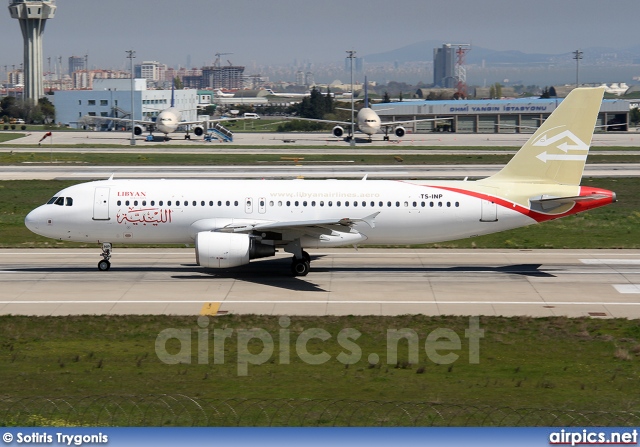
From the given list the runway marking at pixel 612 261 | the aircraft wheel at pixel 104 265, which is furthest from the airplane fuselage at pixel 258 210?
the runway marking at pixel 612 261

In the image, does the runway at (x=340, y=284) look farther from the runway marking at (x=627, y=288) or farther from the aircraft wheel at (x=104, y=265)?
the aircraft wheel at (x=104, y=265)

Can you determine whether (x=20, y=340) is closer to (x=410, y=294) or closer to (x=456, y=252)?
(x=410, y=294)

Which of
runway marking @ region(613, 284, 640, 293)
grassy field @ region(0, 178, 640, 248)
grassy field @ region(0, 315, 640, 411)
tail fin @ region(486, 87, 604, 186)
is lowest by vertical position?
grassy field @ region(0, 315, 640, 411)

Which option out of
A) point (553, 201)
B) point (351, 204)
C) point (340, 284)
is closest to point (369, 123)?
point (351, 204)

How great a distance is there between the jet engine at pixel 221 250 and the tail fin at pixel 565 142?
12437mm

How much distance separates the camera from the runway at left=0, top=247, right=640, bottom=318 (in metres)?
31.8

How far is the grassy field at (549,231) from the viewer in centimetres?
4666

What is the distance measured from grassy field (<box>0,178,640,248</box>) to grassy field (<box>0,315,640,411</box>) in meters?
17.4

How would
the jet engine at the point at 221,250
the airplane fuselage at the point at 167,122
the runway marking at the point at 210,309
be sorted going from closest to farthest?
the runway marking at the point at 210,309, the jet engine at the point at 221,250, the airplane fuselage at the point at 167,122

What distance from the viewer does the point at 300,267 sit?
123 ft

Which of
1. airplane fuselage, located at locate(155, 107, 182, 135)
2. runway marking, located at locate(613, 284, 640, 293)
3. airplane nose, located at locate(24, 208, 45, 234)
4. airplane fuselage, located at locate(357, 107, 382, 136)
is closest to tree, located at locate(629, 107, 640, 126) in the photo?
airplane fuselage, located at locate(357, 107, 382, 136)

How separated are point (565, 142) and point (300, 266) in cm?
1309

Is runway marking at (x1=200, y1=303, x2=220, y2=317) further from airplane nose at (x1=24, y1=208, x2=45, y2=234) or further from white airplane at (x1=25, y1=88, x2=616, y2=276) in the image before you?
airplane nose at (x1=24, y1=208, x2=45, y2=234)

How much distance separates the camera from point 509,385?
22719 mm
